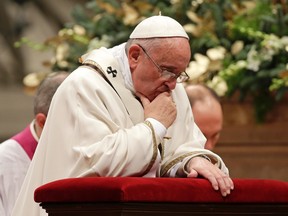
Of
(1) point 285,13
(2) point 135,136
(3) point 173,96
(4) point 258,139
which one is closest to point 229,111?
(4) point 258,139

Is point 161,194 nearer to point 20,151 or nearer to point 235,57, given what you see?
point 20,151

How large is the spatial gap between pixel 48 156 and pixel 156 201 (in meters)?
0.82

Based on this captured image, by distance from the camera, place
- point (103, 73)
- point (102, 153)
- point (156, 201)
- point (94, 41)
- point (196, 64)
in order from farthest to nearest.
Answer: point (94, 41)
point (196, 64)
point (103, 73)
point (102, 153)
point (156, 201)

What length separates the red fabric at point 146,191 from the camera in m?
4.60

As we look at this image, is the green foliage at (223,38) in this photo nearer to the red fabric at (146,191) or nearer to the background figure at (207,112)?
the background figure at (207,112)

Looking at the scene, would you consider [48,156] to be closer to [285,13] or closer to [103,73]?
[103,73]

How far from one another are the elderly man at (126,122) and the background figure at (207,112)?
1564 millimetres

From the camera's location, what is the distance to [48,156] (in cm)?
527

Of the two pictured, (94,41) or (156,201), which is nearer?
(156,201)

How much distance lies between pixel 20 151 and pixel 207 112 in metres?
1.25

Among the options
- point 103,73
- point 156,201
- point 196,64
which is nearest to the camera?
point 156,201

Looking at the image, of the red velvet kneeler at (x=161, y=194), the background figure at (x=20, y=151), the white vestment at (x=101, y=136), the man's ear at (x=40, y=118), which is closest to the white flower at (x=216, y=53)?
the background figure at (x=20, y=151)

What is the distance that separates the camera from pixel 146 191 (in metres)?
4.62

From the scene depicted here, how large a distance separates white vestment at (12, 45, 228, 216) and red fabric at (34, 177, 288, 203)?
0.32 m
